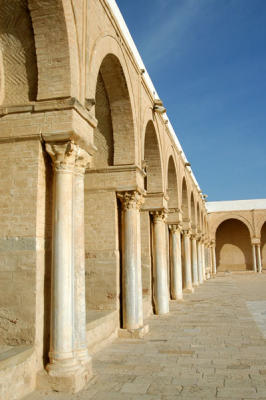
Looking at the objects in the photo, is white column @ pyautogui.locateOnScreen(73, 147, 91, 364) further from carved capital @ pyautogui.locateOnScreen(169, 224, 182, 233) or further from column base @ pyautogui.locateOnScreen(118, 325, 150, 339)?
carved capital @ pyautogui.locateOnScreen(169, 224, 182, 233)

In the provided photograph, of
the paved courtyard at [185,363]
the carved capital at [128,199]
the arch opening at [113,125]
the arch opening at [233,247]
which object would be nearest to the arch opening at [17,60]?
the arch opening at [113,125]

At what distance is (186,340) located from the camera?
7527 millimetres

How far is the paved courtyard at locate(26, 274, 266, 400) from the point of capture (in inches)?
180

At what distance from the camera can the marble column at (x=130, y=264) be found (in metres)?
7.99

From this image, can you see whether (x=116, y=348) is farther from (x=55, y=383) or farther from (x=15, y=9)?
(x=15, y=9)

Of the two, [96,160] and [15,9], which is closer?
[15,9]

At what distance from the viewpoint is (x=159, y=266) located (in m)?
11.0

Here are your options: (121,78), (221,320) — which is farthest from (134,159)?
(221,320)

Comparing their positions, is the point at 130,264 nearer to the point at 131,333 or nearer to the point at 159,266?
the point at 131,333

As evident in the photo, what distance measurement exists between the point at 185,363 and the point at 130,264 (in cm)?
262

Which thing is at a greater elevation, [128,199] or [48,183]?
[128,199]

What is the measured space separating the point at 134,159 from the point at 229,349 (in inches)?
165

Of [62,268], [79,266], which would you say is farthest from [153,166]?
[62,268]

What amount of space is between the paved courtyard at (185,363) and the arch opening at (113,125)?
12.6 feet
